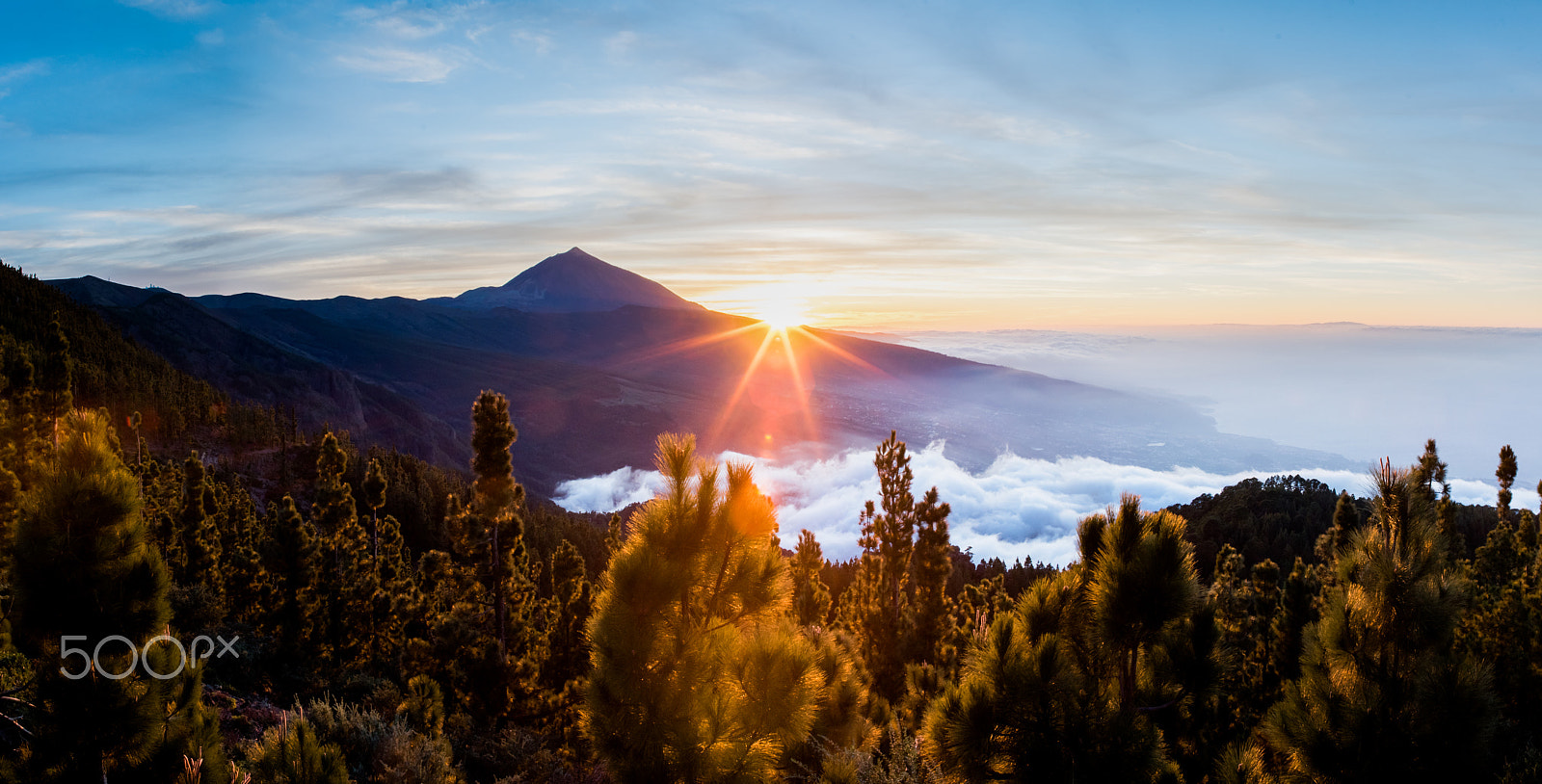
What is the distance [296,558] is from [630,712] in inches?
1034

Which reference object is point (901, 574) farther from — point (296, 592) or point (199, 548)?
point (199, 548)

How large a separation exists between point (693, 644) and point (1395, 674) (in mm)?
5227

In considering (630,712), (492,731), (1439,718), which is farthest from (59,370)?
(1439,718)

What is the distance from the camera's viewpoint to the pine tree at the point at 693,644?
5.36 metres

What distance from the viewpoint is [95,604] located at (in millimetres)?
6656

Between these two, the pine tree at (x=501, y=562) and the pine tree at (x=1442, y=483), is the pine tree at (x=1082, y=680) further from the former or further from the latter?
the pine tree at (x=501, y=562)

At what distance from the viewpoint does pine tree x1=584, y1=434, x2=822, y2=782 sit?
17.6 feet

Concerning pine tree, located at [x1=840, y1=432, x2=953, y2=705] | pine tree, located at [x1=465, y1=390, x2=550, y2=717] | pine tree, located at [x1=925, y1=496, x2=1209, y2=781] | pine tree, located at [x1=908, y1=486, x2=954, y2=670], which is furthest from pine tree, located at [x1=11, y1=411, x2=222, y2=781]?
pine tree, located at [x1=908, y1=486, x2=954, y2=670]

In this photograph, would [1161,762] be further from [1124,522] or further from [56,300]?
[56,300]

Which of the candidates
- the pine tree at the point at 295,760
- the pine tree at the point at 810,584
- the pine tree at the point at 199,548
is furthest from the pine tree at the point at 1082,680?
the pine tree at the point at 199,548

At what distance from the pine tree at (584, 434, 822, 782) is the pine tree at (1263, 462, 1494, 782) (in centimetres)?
399

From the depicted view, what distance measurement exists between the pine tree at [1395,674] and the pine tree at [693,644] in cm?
399

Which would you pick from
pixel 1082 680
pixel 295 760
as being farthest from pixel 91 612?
pixel 1082 680

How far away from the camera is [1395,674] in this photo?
201 inches
